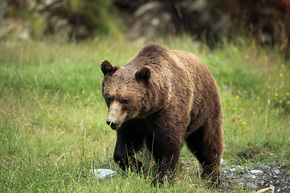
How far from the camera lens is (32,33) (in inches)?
414

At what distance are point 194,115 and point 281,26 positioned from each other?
770cm

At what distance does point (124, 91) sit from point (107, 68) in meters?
0.37

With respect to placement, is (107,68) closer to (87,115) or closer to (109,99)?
(109,99)

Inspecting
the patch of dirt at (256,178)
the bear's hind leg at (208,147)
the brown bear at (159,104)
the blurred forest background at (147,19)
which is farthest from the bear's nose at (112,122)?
the blurred forest background at (147,19)

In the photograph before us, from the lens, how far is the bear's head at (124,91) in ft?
12.7

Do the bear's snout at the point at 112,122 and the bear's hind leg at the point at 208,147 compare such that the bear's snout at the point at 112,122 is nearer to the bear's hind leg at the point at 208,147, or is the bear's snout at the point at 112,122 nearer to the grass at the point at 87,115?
the grass at the point at 87,115

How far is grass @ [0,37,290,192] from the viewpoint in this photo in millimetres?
4117

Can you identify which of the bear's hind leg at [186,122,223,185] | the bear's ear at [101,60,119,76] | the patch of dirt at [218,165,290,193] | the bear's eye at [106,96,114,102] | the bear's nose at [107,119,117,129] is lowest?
the patch of dirt at [218,165,290,193]

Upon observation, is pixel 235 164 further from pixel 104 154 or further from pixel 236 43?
pixel 236 43

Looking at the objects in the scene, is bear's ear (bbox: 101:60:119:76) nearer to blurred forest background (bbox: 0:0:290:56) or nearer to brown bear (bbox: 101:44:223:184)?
brown bear (bbox: 101:44:223:184)

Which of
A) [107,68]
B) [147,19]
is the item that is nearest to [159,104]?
[107,68]

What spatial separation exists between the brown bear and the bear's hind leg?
0.05ft

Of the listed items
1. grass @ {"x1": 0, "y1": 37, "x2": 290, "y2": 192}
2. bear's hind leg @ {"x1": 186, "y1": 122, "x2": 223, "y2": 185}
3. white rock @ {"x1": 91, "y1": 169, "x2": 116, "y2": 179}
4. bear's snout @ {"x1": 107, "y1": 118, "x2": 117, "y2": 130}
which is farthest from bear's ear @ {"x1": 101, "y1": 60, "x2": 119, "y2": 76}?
bear's hind leg @ {"x1": 186, "y1": 122, "x2": 223, "y2": 185}

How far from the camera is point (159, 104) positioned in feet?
13.6
